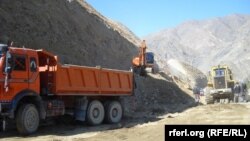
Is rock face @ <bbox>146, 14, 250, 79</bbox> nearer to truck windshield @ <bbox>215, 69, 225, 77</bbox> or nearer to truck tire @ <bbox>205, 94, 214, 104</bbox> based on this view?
truck windshield @ <bbox>215, 69, 225, 77</bbox>

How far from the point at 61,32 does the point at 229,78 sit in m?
13.0

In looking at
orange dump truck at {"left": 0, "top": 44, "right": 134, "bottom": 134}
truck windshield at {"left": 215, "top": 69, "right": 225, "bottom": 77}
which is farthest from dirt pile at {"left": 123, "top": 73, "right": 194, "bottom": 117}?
orange dump truck at {"left": 0, "top": 44, "right": 134, "bottom": 134}

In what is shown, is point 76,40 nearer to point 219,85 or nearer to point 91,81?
point 219,85

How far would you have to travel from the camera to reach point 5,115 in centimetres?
1389

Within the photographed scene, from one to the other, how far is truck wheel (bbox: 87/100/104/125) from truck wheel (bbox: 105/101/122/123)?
1.41 feet

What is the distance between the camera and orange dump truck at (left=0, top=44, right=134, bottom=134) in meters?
14.0

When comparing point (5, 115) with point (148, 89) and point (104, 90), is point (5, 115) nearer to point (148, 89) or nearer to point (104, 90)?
point (104, 90)

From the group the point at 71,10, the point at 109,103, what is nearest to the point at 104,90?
the point at 109,103

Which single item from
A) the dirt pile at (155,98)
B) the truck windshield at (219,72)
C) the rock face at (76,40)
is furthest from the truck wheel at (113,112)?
the truck windshield at (219,72)

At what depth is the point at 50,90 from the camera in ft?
51.7

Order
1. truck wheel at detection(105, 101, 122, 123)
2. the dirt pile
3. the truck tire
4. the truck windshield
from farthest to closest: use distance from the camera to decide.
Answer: the truck windshield < the truck tire < the dirt pile < truck wheel at detection(105, 101, 122, 123)

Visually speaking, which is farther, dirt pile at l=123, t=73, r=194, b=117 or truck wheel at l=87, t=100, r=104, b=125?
dirt pile at l=123, t=73, r=194, b=117

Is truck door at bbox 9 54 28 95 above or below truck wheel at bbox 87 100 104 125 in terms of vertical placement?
above

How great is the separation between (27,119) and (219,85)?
63.5 feet
